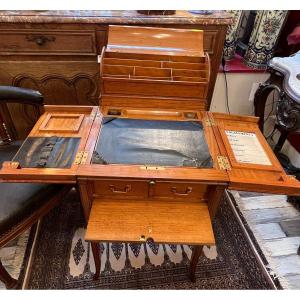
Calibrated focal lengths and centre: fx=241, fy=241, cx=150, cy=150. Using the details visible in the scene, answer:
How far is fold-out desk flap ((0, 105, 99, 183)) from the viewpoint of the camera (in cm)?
87

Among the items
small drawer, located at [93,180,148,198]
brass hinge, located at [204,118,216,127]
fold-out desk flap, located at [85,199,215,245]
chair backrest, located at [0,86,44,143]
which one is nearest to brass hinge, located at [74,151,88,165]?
small drawer, located at [93,180,148,198]

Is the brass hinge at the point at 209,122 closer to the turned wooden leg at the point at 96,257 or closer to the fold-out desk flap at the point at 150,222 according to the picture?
the fold-out desk flap at the point at 150,222

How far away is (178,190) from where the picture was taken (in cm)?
99

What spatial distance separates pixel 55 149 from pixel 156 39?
0.73 metres

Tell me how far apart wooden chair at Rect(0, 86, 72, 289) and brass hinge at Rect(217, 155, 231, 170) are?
2.46ft

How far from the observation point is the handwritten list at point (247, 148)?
3.23 ft

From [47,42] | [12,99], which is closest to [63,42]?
[47,42]

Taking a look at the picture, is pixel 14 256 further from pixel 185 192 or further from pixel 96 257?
pixel 185 192

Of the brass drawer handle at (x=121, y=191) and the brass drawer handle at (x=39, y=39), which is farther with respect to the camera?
the brass drawer handle at (x=39, y=39)

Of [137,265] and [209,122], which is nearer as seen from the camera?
[209,122]

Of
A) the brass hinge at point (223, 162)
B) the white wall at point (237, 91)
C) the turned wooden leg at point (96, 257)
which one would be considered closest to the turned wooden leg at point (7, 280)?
the turned wooden leg at point (96, 257)

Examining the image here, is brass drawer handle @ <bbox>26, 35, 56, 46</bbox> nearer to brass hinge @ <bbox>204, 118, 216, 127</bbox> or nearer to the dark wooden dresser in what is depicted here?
the dark wooden dresser

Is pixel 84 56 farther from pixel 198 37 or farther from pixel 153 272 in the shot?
pixel 153 272

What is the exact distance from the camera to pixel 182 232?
931 mm
